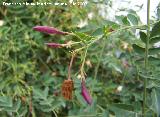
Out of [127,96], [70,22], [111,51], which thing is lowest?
[127,96]

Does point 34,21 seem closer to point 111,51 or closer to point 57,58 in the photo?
point 57,58

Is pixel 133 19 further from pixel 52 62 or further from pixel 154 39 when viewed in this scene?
pixel 52 62

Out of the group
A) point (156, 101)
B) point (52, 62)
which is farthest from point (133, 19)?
point (52, 62)

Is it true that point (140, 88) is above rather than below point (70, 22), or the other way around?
below

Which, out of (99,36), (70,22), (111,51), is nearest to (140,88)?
(111,51)

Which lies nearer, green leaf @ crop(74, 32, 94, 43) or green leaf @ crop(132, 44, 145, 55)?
green leaf @ crop(74, 32, 94, 43)

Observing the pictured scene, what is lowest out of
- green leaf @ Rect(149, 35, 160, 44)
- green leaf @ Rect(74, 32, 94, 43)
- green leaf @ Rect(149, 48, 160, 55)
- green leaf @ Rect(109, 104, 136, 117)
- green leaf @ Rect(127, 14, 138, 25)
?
green leaf @ Rect(109, 104, 136, 117)

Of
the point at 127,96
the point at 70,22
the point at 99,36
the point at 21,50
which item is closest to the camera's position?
the point at 99,36

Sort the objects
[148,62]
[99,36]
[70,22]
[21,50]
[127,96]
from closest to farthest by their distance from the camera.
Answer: [99,36] < [148,62] < [127,96] < [21,50] < [70,22]

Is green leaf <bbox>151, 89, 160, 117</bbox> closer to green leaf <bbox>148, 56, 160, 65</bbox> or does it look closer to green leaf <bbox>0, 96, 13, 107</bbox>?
green leaf <bbox>148, 56, 160, 65</bbox>

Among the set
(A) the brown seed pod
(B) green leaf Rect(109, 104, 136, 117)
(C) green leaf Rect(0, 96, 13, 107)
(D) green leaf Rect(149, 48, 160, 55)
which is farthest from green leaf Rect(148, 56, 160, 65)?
(C) green leaf Rect(0, 96, 13, 107)

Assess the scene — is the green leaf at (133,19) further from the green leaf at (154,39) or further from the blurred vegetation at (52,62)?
the blurred vegetation at (52,62)
